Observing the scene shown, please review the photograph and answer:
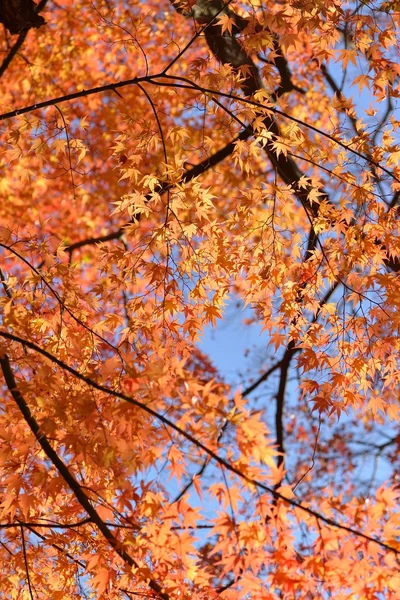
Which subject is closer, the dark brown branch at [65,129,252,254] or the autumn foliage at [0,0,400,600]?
the autumn foliage at [0,0,400,600]

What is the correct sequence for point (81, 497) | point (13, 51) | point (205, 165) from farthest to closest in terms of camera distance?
point (205, 165)
point (13, 51)
point (81, 497)

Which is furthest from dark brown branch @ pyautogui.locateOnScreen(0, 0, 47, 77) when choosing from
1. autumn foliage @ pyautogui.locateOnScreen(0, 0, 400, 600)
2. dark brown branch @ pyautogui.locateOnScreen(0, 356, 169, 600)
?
dark brown branch @ pyautogui.locateOnScreen(0, 356, 169, 600)

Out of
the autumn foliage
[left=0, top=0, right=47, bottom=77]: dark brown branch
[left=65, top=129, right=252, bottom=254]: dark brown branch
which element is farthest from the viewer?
[left=65, top=129, right=252, bottom=254]: dark brown branch

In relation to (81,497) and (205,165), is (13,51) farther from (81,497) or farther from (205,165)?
(81,497)

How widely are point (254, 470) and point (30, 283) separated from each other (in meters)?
2.10

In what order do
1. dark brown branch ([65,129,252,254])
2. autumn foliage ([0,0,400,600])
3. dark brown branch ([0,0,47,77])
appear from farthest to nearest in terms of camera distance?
dark brown branch ([65,129,252,254]) < dark brown branch ([0,0,47,77]) < autumn foliage ([0,0,400,600])

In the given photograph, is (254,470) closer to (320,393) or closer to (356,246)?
(320,393)

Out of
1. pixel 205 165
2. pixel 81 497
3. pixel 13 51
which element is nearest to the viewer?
pixel 81 497

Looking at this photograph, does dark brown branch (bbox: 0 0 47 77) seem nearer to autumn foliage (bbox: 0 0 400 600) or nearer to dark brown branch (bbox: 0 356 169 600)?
autumn foliage (bbox: 0 0 400 600)

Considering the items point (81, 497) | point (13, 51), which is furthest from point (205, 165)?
point (81, 497)

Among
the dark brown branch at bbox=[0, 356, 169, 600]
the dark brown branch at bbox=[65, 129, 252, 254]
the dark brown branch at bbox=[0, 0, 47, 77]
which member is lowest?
the dark brown branch at bbox=[0, 356, 169, 600]

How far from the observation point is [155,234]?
4195 mm

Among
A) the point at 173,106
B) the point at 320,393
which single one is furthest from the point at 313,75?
the point at 320,393

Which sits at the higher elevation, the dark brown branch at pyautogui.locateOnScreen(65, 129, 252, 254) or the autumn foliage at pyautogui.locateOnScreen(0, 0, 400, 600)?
the dark brown branch at pyautogui.locateOnScreen(65, 129, 252, 254)
